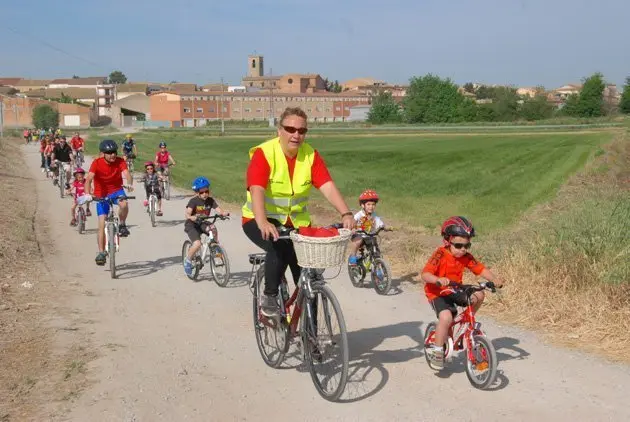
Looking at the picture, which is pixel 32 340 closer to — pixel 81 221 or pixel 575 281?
pixel 575 281

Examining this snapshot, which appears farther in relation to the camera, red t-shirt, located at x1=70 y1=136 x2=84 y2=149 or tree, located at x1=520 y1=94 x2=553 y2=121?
tree, located at x1=520 y1=94 x2=553 y2=121

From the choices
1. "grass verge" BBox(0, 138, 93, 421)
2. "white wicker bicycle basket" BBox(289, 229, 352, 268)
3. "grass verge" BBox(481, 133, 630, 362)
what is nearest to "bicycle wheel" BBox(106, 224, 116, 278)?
"grass verge" BBox(0, 138, 93, 421)

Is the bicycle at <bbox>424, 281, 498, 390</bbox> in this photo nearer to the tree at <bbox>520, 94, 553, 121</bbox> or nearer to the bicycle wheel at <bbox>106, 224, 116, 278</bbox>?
the bicycle wheel at <bbox>106, 224, 116, 278</bbox>

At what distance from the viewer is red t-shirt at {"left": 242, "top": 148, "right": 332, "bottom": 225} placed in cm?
586

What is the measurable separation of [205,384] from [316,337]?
104 centimetres

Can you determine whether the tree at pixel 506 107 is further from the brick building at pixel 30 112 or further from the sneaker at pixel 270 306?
the sneaker at pixel 270 306

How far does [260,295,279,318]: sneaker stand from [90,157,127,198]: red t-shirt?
557cm

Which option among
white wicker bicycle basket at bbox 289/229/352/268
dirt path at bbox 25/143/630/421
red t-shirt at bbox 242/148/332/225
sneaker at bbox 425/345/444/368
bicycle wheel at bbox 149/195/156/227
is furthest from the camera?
bicycle wheel at bbox 149/195/156/227

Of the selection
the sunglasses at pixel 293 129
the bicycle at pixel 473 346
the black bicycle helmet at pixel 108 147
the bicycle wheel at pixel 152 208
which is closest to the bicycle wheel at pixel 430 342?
the bicycle at pixel 473 346

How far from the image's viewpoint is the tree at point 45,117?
110m

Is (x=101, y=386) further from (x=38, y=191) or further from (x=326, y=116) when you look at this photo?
(x=326, y=116)

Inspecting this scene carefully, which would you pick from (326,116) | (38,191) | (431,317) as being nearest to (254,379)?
(431,317)

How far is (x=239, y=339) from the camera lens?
747cm

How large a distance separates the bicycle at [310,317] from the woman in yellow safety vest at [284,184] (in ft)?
0.63
